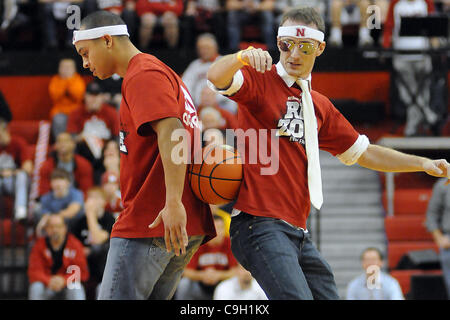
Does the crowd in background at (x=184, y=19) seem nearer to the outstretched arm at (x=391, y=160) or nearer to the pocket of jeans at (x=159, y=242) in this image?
the outstretched arm at (x=391, y=160)

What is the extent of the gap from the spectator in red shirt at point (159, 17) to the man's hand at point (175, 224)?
8948 millimetres

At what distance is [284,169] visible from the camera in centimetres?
450

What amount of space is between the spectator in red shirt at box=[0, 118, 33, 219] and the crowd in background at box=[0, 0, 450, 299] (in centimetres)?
1

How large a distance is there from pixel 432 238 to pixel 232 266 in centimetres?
312

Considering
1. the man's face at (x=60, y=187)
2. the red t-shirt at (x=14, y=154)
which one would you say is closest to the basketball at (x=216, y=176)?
the man's face at (x=60, y=187)

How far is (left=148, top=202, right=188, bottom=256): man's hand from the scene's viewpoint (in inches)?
159

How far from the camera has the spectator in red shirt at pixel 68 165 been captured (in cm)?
1056

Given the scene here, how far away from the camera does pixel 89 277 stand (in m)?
9.14

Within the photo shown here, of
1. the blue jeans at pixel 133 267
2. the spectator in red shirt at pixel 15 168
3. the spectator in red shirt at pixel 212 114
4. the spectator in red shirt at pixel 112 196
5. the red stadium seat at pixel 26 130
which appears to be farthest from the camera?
the red stadium seat at pixel 26 130

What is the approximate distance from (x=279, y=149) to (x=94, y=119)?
7090 millimetres

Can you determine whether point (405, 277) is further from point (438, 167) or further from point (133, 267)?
point (133, 267)

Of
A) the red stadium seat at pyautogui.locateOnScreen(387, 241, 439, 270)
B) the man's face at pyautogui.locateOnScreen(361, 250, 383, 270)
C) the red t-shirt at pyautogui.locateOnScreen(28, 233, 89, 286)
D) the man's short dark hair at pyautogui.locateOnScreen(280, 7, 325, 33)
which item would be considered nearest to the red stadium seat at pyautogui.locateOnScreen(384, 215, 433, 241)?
the red stadium seat at pyautogui.locateOnScreen(387, 241, 439, 270)

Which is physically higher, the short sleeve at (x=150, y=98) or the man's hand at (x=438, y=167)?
the short sleeve at (x=150, y=98)

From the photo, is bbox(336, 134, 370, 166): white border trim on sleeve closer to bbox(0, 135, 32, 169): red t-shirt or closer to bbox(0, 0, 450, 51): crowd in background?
bbox(0, 135, 32, 169): red t-shirt
